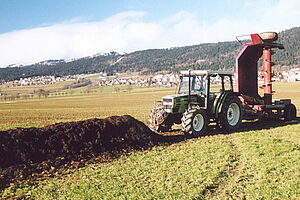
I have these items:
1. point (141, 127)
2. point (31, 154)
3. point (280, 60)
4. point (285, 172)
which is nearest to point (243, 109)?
point (141, 127)

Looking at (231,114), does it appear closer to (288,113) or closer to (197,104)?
(197,104)

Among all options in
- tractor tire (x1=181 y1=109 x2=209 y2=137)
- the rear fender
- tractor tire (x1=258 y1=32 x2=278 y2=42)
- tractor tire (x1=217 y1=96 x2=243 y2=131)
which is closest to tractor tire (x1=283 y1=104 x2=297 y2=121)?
tractor tire (x1=217 y1=96 x2=243 y2=131)

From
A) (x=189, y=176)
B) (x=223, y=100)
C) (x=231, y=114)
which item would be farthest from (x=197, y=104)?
(x=189, y=176)

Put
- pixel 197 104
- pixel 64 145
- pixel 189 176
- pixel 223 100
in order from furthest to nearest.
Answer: pixel 223 100 → pixel 197 104 → pixel 64 145 → pixel 189 176

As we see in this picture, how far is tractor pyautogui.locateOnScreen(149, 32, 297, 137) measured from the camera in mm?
11016

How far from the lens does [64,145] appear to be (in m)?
8.43

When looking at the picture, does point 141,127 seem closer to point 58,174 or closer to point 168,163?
point 168,163

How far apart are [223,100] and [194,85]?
1534 mm

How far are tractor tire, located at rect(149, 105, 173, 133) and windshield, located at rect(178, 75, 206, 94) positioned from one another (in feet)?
4.70

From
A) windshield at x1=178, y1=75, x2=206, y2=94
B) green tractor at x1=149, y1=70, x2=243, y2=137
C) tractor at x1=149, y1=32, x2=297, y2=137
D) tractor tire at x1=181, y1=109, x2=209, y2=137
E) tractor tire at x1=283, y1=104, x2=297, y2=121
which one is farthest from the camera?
tractor tire at x1=283, y1=104, x2=297, y2=121

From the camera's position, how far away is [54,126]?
890 centimetres

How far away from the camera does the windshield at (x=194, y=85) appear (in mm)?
11633

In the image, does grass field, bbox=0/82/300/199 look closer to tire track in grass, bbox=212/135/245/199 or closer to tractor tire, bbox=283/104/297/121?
tire track in grass, bbox=212/135/245/199

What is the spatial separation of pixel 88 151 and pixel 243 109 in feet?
27.4
